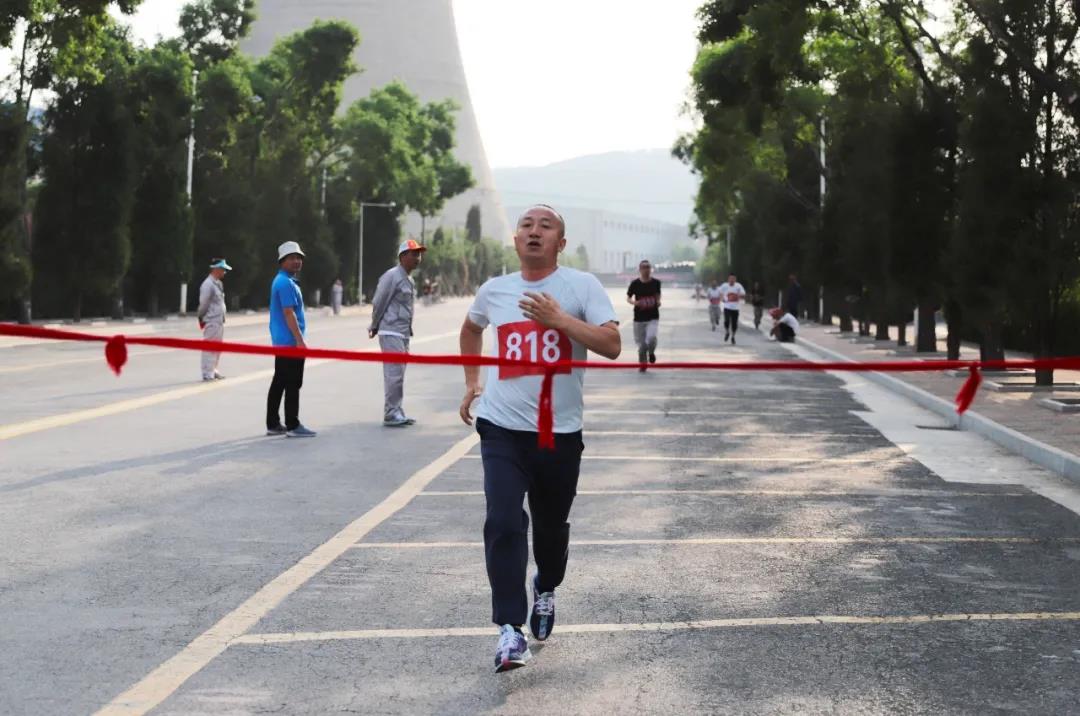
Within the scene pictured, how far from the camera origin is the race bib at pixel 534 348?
6.50m

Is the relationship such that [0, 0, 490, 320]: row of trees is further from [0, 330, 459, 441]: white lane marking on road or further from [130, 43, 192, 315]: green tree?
[0, 330, 459, 441]: white lane marking on road

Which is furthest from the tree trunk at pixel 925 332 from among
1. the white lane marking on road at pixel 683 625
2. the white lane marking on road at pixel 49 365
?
the white lane marking on road at pixel 683 625

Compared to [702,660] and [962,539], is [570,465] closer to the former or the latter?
[702,660]

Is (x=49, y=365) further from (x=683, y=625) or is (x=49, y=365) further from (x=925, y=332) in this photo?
(x=683, y=625)

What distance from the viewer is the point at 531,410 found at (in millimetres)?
6477

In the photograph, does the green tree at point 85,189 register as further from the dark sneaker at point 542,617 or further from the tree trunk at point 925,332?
the dark sneaker at point 542,617

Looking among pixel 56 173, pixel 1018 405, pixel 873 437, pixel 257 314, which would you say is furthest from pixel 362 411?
pixel 257 314

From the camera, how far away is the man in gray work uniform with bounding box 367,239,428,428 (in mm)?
16812

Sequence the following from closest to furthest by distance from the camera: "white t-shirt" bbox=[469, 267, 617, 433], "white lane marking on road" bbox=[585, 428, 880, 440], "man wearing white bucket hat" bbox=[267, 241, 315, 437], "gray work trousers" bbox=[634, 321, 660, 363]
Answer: "white t-shirt" bbox=[469, 267, 617, 433], "man wearing white bucket hat" bbox=[267, 241, 315, 437], "white lane marking on road" bbox=[585, 428, 880, 440], "gray work trousers" bbox=[634, 321, 660, 363]

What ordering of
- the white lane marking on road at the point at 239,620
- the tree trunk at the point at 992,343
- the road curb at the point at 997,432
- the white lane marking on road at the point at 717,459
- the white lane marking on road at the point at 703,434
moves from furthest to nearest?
1. the tree trunk at the point at 992,343
2. the white lane marking on road at the point at 703,434
3. the white lane marking on road at the point at 717,459
4. the road curb at the point at 997,432
5. the white lane marking on road at the point at 239,620

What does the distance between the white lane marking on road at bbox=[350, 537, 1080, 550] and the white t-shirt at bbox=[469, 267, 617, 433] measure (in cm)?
280

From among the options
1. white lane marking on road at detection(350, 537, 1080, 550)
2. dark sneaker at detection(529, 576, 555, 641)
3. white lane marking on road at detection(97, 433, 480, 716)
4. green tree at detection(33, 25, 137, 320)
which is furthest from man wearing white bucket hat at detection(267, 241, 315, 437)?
green tree at detection(33, 25, 137, 320)

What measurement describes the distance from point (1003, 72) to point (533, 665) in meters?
19.4

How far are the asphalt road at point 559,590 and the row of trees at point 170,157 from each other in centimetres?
2344
